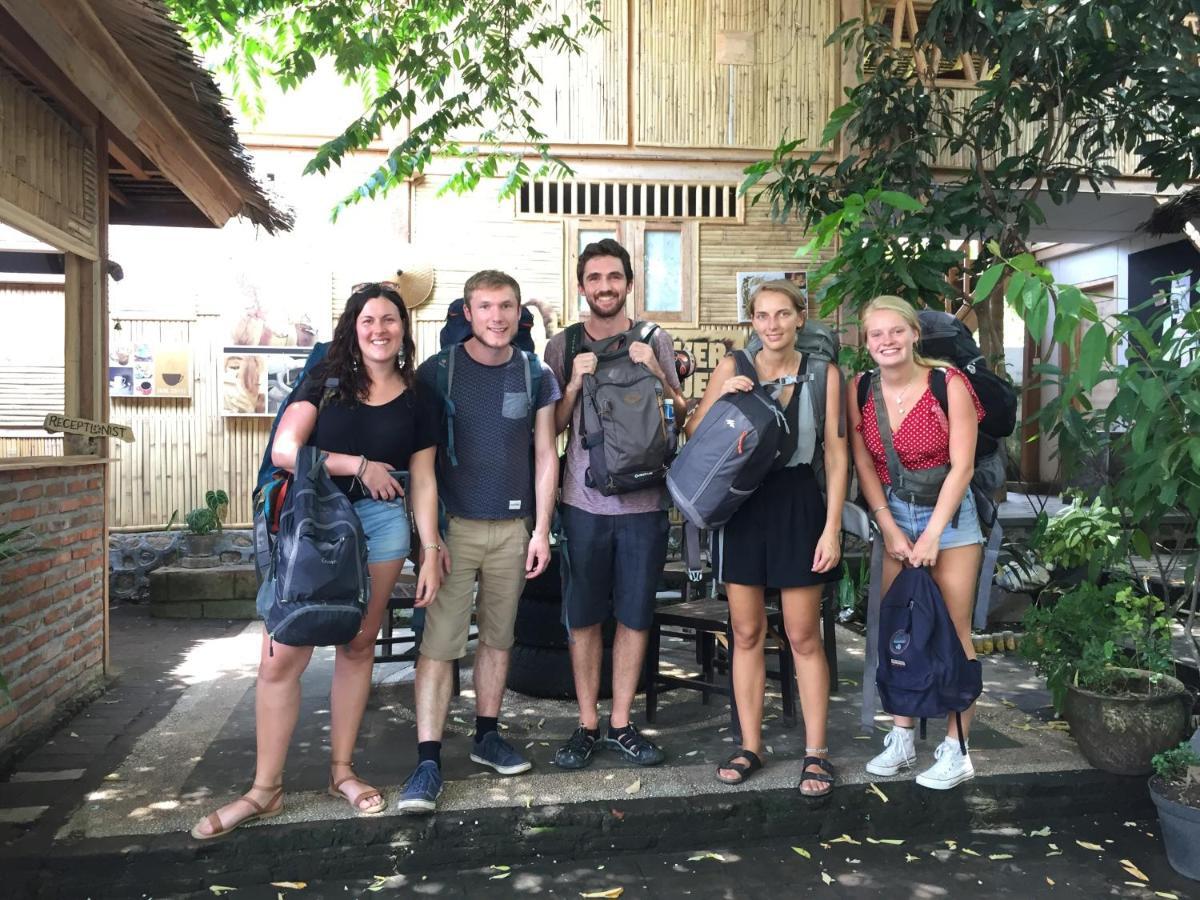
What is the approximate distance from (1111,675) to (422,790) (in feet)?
9.95

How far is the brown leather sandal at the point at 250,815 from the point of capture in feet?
11.5

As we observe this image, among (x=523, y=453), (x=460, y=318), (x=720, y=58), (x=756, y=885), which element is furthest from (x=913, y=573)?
(x=720, y=58)

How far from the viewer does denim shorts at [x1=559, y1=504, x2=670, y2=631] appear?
410cm

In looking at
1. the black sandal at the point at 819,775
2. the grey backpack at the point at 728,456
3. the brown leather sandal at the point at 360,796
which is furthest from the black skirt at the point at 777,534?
the brown leather sandal at the point at 360,796

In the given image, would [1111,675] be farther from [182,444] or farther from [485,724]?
[182,444]

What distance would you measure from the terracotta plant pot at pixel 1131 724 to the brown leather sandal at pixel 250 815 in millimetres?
3385

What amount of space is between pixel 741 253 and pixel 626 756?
6.49 meters

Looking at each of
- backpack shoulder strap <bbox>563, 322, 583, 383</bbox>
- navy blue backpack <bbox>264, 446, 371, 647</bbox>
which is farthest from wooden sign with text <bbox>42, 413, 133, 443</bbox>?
backpack shoulder strap <bbox>563, 322, 583, 383</bbox>

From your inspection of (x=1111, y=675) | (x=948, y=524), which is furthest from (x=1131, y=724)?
(x=948, y=524)

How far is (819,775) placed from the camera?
3943 mm

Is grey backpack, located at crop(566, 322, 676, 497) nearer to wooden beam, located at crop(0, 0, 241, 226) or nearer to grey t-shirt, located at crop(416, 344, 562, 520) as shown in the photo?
grey t-shirt, located at crop(416, 344, 562, 520)

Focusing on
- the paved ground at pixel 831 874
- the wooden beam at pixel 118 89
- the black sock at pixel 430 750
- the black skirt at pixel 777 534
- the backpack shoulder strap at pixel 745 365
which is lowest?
the paved ground at pixel 831 874

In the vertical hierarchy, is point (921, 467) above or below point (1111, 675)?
above

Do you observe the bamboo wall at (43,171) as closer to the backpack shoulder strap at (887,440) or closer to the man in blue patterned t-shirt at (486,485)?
the man in blue patterned t-shirt at (486,485)
